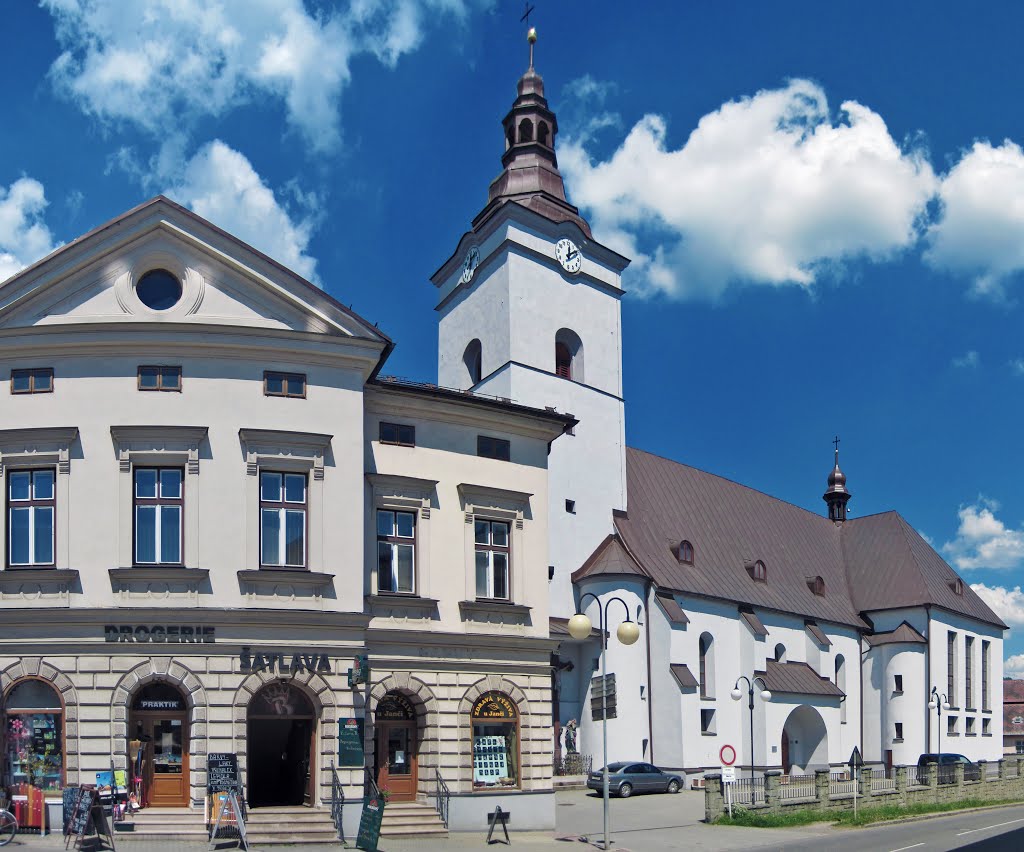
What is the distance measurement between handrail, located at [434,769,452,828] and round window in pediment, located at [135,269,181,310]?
12291 millimetres

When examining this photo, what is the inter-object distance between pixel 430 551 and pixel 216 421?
20.9 feet

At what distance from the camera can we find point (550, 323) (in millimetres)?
49875

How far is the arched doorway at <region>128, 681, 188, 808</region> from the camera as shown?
957 inches

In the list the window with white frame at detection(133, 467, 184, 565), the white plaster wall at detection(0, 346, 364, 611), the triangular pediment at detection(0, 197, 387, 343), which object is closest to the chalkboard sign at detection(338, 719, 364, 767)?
the white plaster wall at detection(0, 346, 364, 611)

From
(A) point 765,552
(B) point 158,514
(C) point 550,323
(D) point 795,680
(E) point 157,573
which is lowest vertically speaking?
(D) point 795,680

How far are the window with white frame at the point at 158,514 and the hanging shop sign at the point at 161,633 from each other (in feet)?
4.46

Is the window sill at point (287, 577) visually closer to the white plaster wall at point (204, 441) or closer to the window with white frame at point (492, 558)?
the white plaster wall at point (204, 441)

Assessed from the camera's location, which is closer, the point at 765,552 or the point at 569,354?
the point at 569,354

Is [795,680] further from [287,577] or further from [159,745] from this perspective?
[159,745]

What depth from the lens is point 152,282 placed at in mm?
26156

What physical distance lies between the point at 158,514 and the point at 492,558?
28.5 feet

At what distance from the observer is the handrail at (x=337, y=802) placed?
24922 millimetres

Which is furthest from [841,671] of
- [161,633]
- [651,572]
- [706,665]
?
[161,633]

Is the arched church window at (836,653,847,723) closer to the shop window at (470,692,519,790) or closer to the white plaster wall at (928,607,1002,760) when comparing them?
the white plaster wall at (928,607,1002,760)
